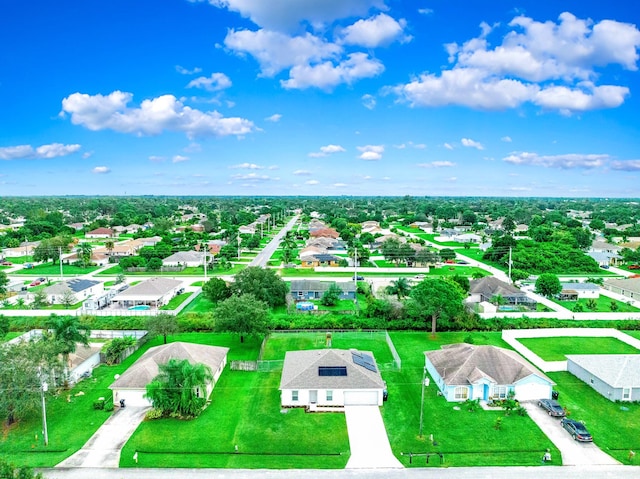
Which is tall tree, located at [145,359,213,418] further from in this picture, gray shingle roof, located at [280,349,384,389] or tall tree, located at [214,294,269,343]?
tall tree, located at [214,294,269,343]

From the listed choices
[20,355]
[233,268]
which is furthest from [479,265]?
[20,355]

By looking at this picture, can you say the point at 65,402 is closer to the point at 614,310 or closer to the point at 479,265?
the point at 614,310

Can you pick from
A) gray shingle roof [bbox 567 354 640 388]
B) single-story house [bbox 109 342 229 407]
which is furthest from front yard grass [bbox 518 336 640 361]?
single-story house [bbox 109 342 229 407]

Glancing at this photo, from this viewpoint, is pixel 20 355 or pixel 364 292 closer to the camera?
pixel 20 355

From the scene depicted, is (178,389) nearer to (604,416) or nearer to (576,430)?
(576,430)

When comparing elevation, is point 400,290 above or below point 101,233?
below

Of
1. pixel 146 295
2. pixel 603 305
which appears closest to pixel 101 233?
pixel 146 295
